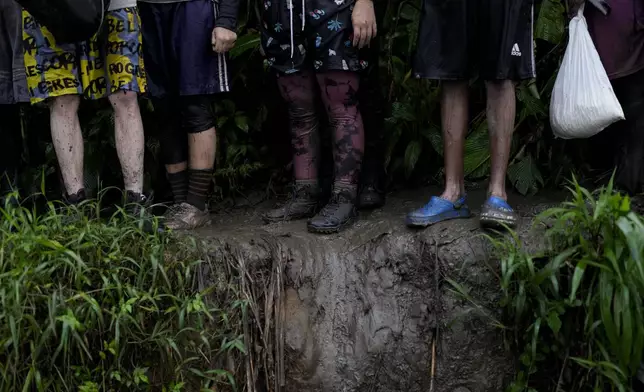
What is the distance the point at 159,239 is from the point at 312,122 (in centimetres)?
99

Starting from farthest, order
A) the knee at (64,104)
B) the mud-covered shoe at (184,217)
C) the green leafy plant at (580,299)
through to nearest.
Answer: the mud-covered shoe at (184,217) → the knee at (64,104) → the green leafy plant at (580,299)

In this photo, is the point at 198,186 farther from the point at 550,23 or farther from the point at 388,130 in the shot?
the point at 550,23

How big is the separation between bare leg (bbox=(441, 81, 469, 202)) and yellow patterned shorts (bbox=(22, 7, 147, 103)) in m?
1.41

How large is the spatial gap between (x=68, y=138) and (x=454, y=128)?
5.86 ft

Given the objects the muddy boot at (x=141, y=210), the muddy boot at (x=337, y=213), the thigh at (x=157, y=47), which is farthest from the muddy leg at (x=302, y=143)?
the muddy boot at (x=141, y=210)

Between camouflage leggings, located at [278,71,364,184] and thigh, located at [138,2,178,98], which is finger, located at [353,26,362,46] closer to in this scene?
camouflage leggings, located at [278,71,364,184]

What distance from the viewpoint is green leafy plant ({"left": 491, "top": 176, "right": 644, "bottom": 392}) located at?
3.17 meters

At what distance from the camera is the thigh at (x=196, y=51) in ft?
13.3

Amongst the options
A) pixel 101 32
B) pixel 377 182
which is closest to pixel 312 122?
pixel 377 182

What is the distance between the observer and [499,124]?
3.77 metres

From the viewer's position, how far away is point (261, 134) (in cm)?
509

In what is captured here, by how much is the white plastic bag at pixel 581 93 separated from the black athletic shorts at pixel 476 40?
0.60ft

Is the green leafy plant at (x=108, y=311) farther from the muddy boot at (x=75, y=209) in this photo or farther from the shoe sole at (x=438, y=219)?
the shoe sole at (x=438, y=219)

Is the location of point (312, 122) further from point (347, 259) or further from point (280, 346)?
point (280, 346)
